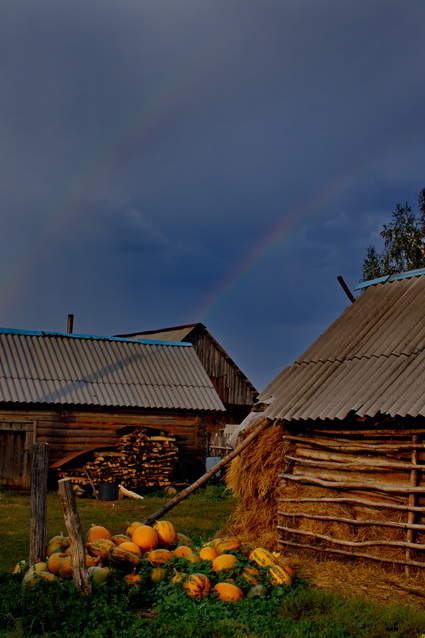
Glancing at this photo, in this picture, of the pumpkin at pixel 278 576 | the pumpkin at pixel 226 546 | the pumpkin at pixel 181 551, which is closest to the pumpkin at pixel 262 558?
the pumpkin at pixel 278 576

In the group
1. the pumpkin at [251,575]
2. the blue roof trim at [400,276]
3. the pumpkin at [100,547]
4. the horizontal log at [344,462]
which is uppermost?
the blue roof trim at [400,276]

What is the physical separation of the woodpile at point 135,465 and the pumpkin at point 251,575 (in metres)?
12.9

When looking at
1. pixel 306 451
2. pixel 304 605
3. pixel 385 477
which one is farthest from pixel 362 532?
pixel 304 605

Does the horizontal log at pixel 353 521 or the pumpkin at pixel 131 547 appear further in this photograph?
the horizontal log at pixel 353 521

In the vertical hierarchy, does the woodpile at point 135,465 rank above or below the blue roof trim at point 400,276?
below

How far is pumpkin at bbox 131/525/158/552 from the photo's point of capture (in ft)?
26.9

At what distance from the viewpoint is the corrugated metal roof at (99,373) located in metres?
21.3

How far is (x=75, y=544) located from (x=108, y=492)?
12.1 m

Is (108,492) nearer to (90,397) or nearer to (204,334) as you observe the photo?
(90,397)

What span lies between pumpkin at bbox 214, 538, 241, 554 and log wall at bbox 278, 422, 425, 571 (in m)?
2.12

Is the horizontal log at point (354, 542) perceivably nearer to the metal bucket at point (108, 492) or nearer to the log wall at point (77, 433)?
the metal bucket at point (108, 492)

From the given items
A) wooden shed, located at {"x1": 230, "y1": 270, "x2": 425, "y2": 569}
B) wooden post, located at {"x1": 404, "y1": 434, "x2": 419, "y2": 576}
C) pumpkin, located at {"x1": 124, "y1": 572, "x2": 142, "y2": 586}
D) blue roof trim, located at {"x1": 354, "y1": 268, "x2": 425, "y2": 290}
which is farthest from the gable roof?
pumpkin, located at {"x1": 124, "y1": 572, "x2": 142, "y2": 586}

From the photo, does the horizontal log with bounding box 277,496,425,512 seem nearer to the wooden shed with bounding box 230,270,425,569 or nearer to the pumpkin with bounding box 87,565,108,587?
the wooden shed with bounding box 230,270,425,569

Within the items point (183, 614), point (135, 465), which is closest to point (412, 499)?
point (183, 614)
